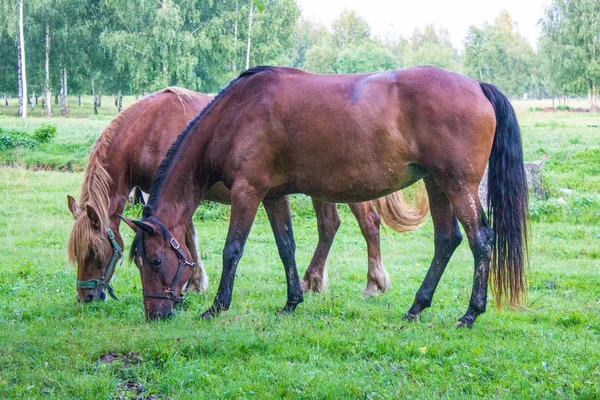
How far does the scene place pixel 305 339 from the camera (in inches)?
203

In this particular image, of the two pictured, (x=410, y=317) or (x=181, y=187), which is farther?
(x=181, y=187)

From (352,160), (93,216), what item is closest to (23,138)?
(93,216)

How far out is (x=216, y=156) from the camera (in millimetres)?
5938

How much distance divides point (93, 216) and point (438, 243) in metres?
3.30

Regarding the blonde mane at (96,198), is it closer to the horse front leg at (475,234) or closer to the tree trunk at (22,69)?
the horse front leg at (475,234)

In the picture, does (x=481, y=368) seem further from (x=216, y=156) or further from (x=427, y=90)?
(x=216, y=156)

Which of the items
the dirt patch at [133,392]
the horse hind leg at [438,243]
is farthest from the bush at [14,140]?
the dirt patch at [133,392]

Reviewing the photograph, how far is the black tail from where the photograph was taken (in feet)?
18.1

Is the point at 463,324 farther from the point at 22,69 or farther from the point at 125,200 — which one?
the point at 22,69

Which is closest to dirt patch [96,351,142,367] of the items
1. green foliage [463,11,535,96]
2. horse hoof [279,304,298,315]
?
horse hoof [279,304,298,315]

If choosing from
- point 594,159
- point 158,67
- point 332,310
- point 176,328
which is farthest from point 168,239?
point 158,67

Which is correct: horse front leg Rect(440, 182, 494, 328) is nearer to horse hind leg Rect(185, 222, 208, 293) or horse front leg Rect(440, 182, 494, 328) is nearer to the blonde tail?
the blonde tail

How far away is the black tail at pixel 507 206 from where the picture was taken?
18.1 ft

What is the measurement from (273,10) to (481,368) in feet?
143
